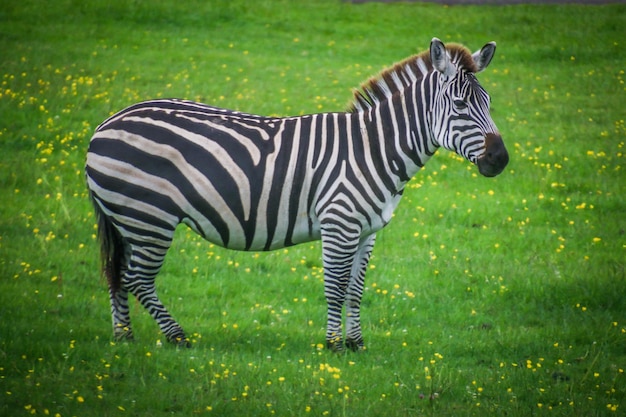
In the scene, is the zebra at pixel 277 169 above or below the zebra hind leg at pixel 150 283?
above

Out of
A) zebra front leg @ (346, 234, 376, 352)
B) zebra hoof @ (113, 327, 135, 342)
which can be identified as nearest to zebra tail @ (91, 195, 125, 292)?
zebra hoof @ (113, 327, 135, 342)

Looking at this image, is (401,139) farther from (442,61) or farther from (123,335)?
(123,335)

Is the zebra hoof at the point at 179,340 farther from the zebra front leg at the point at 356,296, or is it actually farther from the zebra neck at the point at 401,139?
the zebra neck at the point at 401,139

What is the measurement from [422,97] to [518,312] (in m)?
3.35

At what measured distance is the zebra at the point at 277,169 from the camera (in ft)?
28.7

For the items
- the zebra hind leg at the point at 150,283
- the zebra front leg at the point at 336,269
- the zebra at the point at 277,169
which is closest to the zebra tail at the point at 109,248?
the zebra at the point at 277,169

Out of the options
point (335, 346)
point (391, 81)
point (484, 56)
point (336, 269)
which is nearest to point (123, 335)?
point (335, 346)

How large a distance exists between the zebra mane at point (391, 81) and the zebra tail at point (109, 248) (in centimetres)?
285

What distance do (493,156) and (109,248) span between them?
400 centimetres

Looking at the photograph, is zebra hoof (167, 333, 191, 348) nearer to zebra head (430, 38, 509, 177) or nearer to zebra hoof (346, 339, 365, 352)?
zebra hoof (346, 339, 365, 352)

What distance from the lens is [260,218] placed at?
8984 millimetres

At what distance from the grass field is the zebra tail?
2.10 feet

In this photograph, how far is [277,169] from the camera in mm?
9016

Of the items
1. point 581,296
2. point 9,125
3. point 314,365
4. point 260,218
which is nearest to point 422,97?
point 260,218
